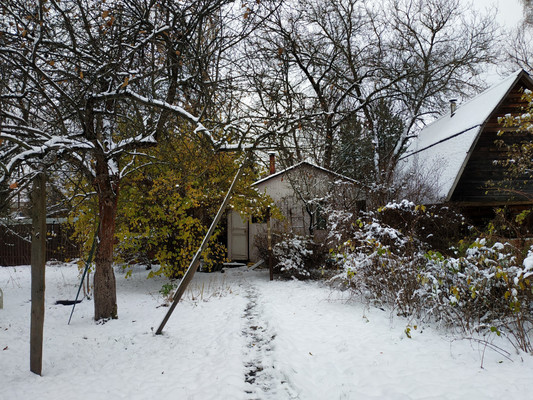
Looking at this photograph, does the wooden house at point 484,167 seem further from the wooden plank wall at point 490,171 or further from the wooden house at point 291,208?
the wooden house at point 291,208

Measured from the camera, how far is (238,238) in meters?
16.0

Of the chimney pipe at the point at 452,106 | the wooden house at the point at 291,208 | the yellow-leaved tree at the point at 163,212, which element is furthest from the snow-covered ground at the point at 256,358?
the chimney pipe at the point at 452,106

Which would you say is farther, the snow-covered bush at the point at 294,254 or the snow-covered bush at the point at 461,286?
the snow-covered bush at the point at 294,254

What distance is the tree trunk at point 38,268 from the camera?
407cm

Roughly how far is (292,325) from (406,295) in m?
2.00

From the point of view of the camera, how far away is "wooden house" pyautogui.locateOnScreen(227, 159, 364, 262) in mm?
13469

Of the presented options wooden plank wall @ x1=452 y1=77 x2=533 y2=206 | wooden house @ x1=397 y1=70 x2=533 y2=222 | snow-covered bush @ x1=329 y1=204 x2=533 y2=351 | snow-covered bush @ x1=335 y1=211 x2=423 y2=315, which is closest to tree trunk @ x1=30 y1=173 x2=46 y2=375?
snow-covered bush @ x1=335 y1=211 x2=423 y2=315

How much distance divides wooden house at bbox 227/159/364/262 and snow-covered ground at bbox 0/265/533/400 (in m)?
6.31

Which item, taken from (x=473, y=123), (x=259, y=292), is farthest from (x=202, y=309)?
(x=473, y=123)

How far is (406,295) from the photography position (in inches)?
234

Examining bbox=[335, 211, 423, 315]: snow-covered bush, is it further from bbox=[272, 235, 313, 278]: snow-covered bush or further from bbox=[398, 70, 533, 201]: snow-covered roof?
bbox=[398, 70, 533, 201]: snow-covered roof

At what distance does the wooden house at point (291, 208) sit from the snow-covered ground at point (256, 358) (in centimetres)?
631

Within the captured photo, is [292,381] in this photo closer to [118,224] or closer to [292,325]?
[292,325]

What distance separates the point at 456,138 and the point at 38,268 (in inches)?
521
